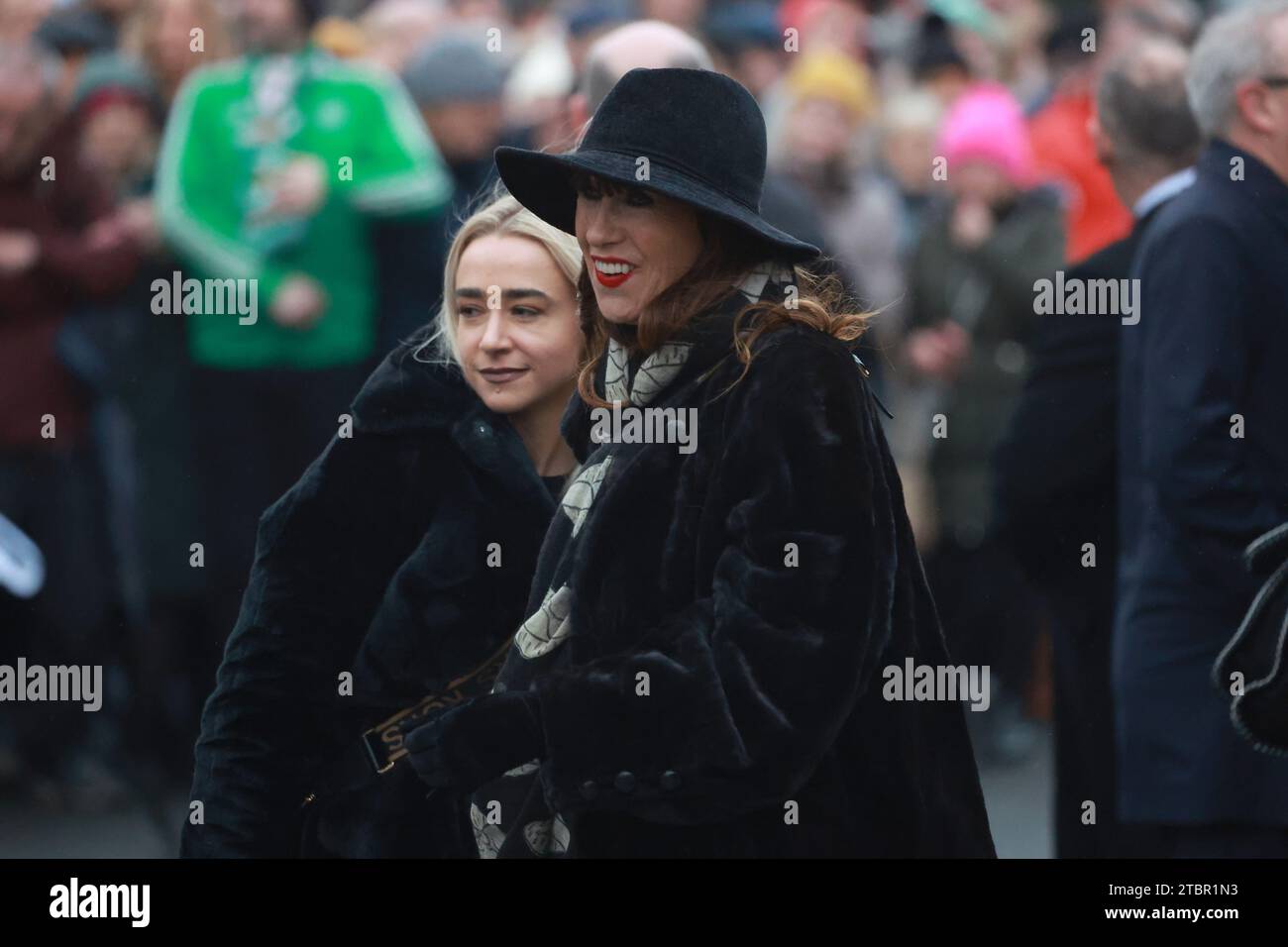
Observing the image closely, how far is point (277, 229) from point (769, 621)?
438 centimetres

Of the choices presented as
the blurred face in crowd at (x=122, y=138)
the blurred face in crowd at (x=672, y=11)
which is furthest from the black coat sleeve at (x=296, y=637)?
the blurred face in crowd at (x=672, y=11)

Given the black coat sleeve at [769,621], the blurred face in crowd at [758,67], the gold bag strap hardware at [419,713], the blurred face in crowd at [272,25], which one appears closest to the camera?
the black coat sleeve at [769,621]

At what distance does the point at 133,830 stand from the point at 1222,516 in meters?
3.81

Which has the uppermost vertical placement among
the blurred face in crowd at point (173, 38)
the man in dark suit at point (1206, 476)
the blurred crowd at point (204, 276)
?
the blurred face in crowd at point (173, 38)

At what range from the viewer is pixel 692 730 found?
3.71 m

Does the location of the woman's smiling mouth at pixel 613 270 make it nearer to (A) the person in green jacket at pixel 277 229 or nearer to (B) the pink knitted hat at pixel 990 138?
(A) the person in green jacket at pixel 277 229

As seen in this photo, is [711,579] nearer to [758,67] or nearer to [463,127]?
[463,127]

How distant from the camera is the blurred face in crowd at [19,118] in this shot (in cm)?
782

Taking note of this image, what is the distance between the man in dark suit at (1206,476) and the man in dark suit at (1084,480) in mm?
338

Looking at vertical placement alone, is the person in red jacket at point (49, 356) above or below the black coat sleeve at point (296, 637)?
above

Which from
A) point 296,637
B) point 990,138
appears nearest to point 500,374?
point 296,637

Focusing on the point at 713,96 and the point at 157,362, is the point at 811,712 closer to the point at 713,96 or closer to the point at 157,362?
the point at 713,96
